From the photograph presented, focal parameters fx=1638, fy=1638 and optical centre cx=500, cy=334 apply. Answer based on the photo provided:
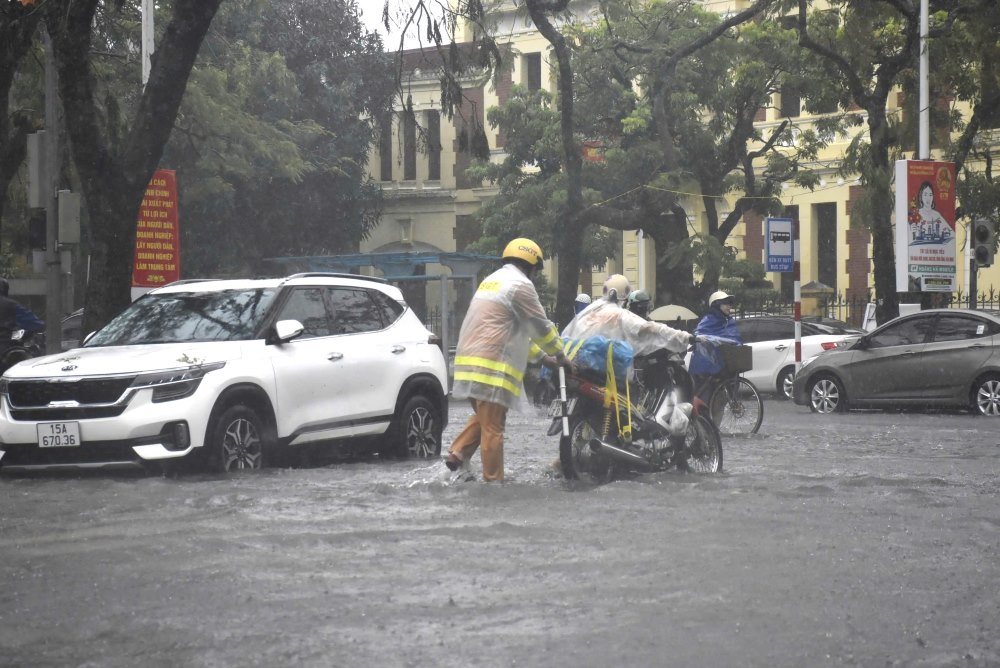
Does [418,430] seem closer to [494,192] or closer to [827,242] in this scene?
[827,242]

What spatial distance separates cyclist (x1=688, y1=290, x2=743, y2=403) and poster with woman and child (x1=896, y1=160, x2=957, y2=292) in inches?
358

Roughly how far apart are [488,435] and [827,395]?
40.9ft

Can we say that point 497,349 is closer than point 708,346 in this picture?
Yes

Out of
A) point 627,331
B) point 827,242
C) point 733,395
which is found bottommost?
point 733,395

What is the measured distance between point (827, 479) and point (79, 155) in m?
8.25

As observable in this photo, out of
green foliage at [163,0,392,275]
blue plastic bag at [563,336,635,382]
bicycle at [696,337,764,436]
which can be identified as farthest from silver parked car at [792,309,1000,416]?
green foliage at [163,0,392,275]

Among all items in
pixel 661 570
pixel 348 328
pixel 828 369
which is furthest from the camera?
pixel 828 369

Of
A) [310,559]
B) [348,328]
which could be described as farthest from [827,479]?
[310,559]

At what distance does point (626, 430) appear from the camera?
37.2ft

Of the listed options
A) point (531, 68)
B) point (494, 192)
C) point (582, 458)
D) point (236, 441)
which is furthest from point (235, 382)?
point (494, 192)

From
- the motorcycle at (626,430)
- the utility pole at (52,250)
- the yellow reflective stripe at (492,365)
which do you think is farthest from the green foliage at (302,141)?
the yellow reflective stripe at (492,365)

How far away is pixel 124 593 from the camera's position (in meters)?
6.96

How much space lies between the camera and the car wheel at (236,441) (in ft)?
37.9

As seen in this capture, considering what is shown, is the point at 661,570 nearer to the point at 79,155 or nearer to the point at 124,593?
the point at 124,593
